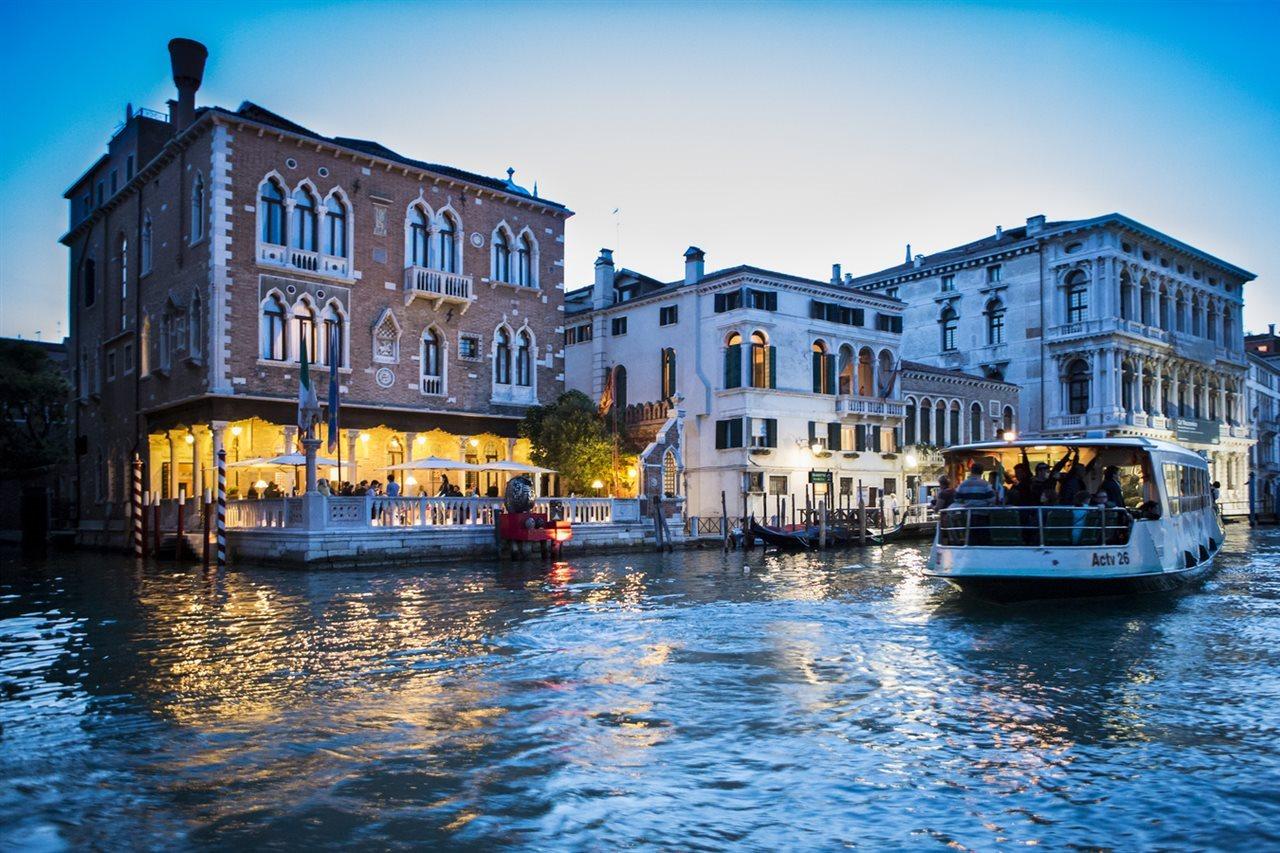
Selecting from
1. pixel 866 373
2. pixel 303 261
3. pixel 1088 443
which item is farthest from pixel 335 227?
pixel 866 373

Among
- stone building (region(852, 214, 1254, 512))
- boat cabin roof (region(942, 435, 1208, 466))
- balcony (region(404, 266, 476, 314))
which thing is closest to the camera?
boat cabin roof (region(942, 435, 1208, 466))

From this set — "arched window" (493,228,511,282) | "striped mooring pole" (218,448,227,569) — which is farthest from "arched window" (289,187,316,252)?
"striped mooring pole" (218,448,227,569)

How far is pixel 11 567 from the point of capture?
23781 mm

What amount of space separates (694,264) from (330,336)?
13.8m

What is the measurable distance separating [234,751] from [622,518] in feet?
68.9

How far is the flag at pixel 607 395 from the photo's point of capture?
33312 mm

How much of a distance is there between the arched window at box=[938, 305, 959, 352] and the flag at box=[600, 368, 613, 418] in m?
19.5

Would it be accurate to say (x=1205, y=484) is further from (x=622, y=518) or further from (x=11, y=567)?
(x=11, y=567)

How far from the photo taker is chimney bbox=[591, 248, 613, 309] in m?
38.3

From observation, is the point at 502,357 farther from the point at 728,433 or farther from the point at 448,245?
the point at 728,433

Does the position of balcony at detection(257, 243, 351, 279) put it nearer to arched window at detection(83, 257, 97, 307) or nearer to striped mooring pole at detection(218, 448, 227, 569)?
striped mooring pole at detection(218, 448, 227, 569)

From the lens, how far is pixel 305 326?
1011 inches

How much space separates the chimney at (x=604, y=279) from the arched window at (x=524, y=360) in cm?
813

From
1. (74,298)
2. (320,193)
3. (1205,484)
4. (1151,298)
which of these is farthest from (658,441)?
→ (1151,298)
